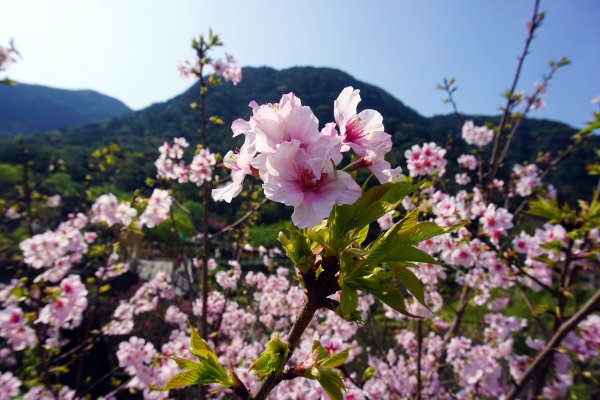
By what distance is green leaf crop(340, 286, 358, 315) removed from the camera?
0.76m

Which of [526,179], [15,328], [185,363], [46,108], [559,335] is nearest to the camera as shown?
[185,363]

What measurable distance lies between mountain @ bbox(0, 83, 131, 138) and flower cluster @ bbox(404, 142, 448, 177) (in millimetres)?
75208

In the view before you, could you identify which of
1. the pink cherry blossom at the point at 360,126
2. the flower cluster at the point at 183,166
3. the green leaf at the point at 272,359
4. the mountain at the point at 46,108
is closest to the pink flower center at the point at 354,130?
the pink cherry blossom at the point at 360,126

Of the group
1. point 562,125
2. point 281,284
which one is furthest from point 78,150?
point 562,125

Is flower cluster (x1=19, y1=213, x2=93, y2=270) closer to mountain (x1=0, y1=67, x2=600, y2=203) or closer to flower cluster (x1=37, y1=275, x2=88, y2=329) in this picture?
flower cluster (x1=37, y1=275, x2=88, y2=329)

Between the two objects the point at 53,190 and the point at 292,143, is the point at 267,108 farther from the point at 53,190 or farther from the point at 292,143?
the point at 53,190

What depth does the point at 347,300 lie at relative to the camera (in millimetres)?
774

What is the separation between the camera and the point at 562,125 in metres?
31.0

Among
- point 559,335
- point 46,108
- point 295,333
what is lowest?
point 559,335

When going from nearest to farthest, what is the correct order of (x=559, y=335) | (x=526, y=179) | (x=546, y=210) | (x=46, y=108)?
(x=559, y=335) < (x=546, y=210) < (x=526, y=179) < (x=46, y=108)

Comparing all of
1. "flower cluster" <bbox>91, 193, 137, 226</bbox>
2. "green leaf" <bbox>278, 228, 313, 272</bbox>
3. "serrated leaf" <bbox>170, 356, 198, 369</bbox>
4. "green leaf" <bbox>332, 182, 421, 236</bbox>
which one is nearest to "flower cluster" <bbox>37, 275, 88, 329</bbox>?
"flower cluster" <bbox>91, 193, 137, 226</bbox>

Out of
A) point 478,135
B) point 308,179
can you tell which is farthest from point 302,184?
point 478,135

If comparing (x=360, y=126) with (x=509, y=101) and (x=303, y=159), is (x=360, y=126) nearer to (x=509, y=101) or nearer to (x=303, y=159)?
(x=303, y=159)

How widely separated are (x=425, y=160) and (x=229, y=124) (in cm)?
1216
